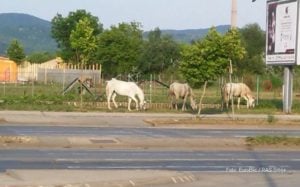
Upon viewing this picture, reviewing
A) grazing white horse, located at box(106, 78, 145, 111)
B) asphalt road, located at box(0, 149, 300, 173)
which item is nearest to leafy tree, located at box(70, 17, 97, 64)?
grazing white horse, located at box(106, 78, 145, 111)

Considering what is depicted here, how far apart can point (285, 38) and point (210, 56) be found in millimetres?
7998

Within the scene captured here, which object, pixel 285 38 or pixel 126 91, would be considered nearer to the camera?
pixel 126 91

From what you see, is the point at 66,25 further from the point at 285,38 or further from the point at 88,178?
the point at 88,178

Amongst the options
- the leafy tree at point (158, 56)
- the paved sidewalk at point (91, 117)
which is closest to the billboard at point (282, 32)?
the paved sidewalk at point (91, 117)

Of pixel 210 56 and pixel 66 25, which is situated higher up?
pixel 66 25

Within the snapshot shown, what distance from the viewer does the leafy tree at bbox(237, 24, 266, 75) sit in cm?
8675

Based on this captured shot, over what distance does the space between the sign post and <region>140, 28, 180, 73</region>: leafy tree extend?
47.6 metres

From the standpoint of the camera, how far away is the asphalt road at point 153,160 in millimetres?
18234

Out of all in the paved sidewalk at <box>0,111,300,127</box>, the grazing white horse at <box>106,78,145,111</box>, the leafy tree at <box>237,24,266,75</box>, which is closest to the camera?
the paved sidewalk at <box>0,111,300,127</box>

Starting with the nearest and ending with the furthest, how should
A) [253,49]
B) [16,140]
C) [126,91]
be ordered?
[16,140]
[126,91]
[253,49]

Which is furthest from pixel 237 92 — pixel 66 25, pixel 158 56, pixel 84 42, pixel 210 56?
pixel 66 25

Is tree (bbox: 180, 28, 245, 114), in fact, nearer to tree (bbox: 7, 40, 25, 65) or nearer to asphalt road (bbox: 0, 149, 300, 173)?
asphalt road (bbox: 0, 149, 300, 173)

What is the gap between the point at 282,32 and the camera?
149ft

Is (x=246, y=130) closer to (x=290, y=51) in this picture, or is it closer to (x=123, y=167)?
(x=290, y=51)
